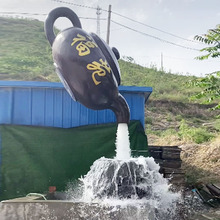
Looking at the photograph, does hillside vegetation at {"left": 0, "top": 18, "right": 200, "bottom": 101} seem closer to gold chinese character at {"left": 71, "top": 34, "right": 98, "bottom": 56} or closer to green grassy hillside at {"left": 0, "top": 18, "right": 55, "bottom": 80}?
green grassy hillside at {"left": 0, "top": 18, "right": 55, "bottom": 80}

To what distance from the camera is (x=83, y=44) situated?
4711 mm

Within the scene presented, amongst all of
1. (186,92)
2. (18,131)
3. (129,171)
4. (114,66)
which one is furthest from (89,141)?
(186,92)

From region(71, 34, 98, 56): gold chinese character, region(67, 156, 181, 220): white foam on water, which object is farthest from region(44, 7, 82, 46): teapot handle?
region(67, 156, 181, 220): white foam on water

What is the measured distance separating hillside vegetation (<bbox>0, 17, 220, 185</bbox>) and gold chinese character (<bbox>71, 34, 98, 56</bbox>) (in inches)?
220

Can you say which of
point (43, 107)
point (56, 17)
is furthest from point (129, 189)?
point (43, 107)

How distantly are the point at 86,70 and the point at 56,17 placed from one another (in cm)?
124

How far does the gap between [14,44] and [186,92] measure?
2075 cm

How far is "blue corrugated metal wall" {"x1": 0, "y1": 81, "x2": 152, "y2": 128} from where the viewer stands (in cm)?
642

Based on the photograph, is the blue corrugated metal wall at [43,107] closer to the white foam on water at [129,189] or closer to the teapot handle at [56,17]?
the teapot handle at [56,17]

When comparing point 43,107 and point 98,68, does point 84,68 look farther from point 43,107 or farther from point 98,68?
point 43,107

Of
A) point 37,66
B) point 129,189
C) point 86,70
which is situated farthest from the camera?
point 37,66

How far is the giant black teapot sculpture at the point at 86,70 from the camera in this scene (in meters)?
4.59

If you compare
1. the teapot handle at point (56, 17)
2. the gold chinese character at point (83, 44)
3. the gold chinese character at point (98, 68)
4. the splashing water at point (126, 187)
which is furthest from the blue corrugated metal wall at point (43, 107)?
the splashing water at point (126, 187)

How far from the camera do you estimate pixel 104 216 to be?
12.5 feet
